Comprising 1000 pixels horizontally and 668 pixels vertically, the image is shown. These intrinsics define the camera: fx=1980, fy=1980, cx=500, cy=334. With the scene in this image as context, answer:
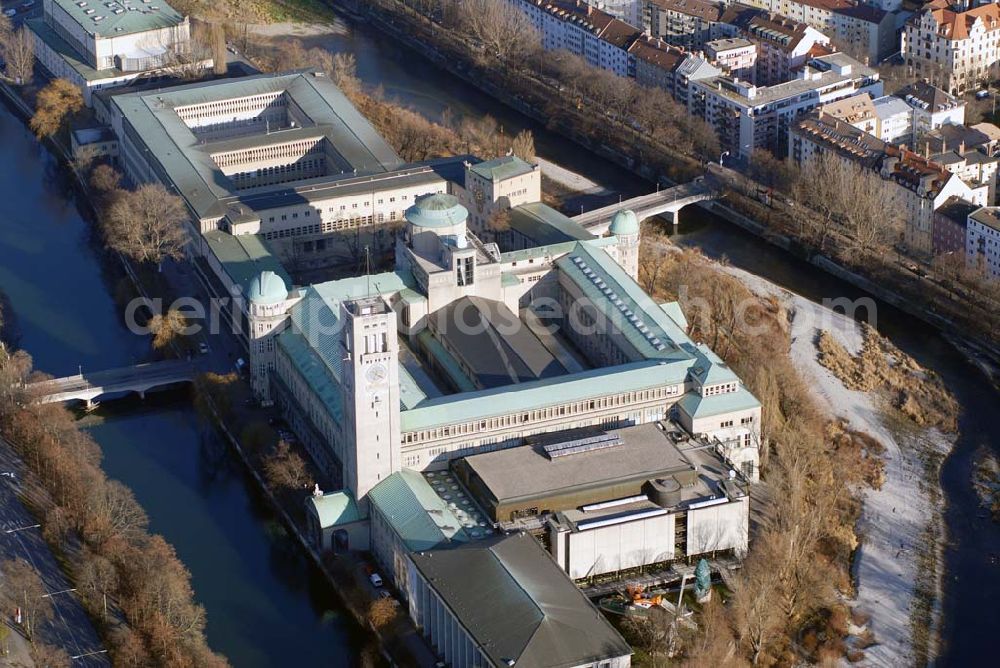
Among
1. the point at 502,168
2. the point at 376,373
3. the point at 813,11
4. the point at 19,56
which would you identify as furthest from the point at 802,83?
the point at 376,373

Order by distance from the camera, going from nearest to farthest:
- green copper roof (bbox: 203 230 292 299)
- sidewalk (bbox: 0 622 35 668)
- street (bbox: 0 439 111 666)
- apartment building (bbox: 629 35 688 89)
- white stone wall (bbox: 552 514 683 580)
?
sidewalk (bbox: 0 622 35 668), street (bbox: 0 439 111 666), white stone wall (bbox: 552 514 683 580), green copper roof (bbox: 203 230 292 299), apartment building (bbox: 629 35 688 89)

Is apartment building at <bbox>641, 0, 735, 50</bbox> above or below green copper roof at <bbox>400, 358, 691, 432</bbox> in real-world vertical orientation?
below

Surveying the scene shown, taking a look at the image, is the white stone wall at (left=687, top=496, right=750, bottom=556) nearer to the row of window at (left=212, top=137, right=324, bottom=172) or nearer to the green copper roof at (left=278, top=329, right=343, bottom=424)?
the green copper roof at (left=278, top=329, right=343, bottom=424)

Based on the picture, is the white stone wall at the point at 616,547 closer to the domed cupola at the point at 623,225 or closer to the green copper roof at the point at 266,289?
the green copper roof at the point at 266,289

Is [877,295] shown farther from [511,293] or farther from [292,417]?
[292,417]

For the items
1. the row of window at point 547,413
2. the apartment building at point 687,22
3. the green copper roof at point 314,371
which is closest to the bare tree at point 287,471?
the green copper roof at point 314,371

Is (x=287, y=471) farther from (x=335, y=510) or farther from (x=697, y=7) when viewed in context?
(x=697, y=7)

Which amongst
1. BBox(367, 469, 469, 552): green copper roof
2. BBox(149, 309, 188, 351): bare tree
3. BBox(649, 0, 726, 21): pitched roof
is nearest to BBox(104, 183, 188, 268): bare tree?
BBox(149, 309, 188, 351): bare tree
